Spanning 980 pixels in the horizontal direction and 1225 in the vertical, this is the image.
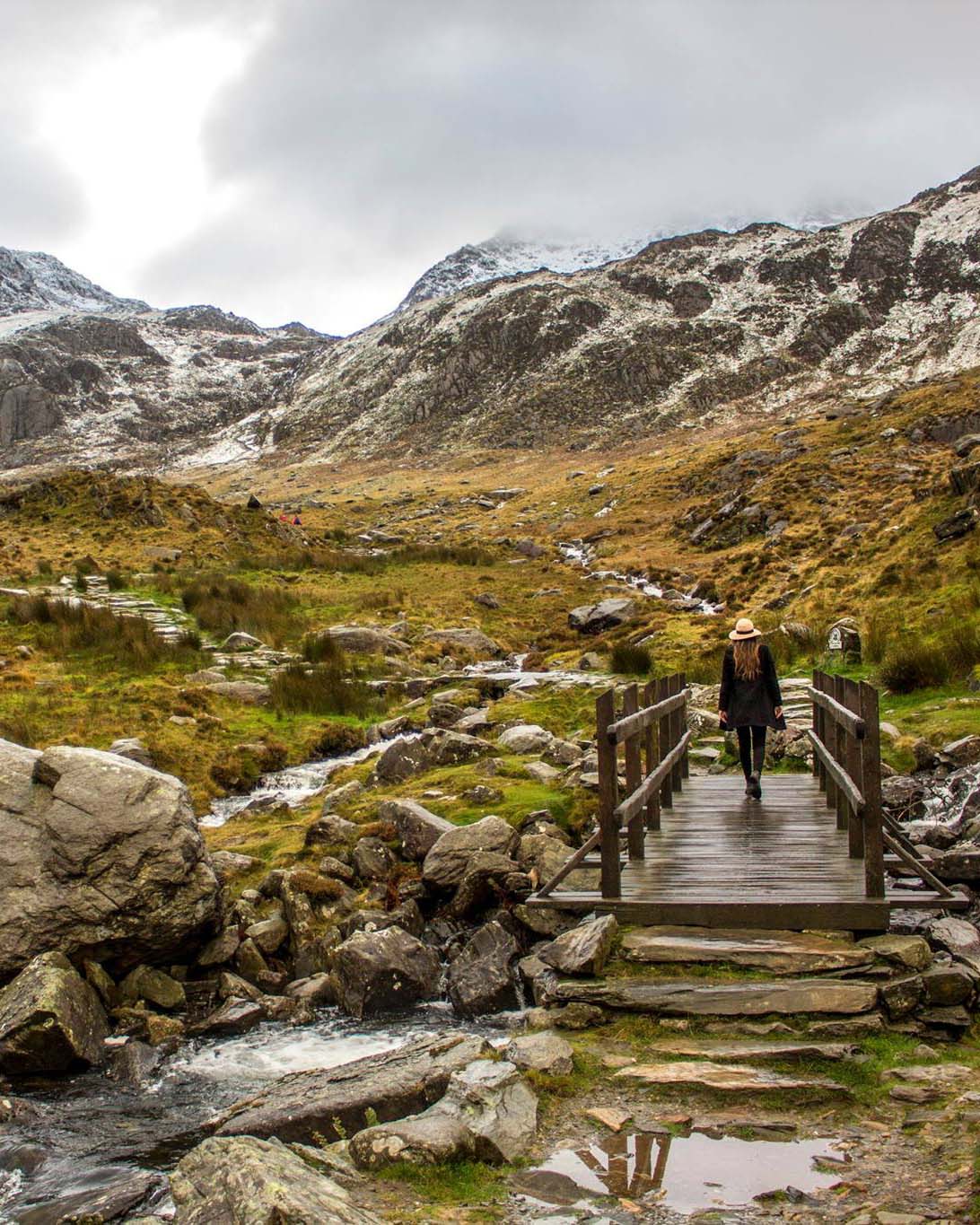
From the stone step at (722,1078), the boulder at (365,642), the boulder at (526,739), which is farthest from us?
the boulder at (365,642)

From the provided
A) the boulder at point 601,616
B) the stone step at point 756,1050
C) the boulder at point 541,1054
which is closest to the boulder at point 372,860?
the boulder at point 541,1054

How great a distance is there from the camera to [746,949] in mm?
7512

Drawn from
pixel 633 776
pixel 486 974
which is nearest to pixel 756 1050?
pixel 486 974

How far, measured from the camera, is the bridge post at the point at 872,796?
766cm

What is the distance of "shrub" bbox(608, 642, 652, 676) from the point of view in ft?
72.1

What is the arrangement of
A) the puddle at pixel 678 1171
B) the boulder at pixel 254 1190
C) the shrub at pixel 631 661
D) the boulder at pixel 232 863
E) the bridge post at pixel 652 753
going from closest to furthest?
the boulder at pixel 254 1190 → the puddle at pixel 678 1171 → the bridge post at pixel 652 753 → the boulder at pixel 232 863 → the shrub at pixel 631 661

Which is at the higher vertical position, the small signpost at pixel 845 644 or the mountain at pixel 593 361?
the mountain at pixel 593 361

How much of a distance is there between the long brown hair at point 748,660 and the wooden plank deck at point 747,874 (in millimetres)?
1705

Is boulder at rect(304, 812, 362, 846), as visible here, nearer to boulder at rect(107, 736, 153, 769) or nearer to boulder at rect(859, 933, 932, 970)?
boulder at rect(107, 736, 153, 769)

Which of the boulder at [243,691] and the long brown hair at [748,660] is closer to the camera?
the long brown hair at [748,660]

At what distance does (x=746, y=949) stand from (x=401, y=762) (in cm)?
805

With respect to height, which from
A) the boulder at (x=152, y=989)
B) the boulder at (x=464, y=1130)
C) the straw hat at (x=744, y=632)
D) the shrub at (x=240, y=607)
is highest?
the shrub at (x=240, y=607)

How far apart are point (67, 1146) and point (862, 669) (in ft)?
49.2

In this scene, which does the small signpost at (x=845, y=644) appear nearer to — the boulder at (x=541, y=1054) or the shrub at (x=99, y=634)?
the boulder at (x=541, y=1054)
